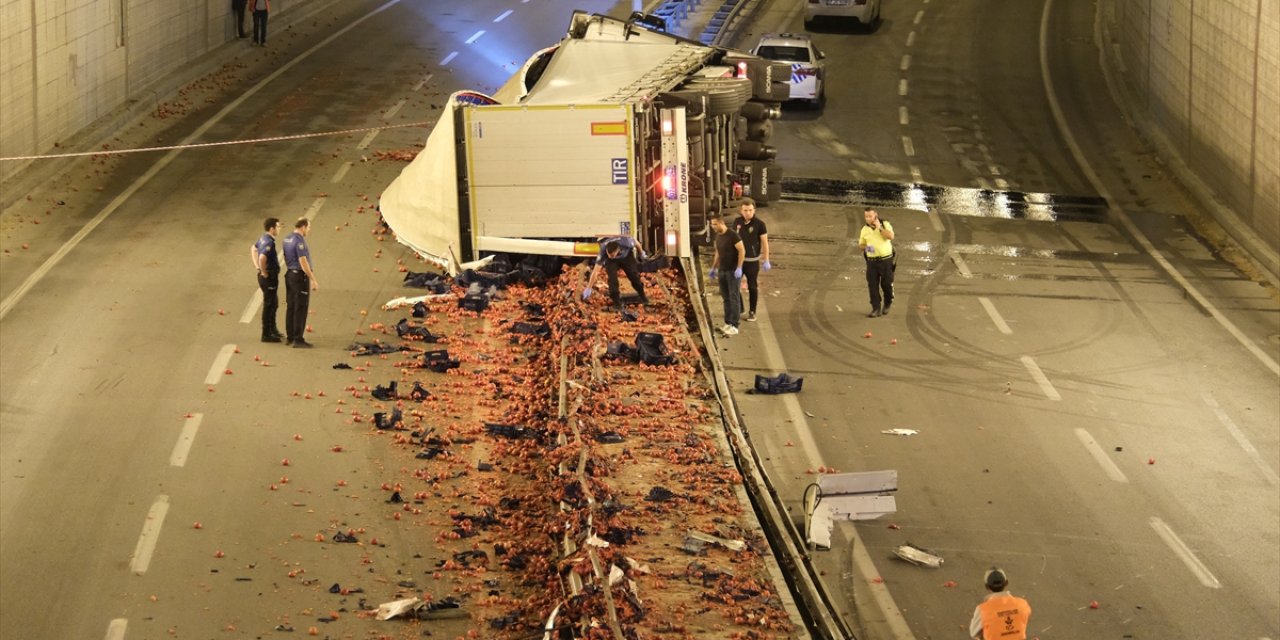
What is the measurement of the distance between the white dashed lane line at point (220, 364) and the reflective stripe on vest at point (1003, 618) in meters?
10.7

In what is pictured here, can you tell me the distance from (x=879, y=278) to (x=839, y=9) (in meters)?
22.4

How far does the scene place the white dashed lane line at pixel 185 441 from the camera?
58.1ft

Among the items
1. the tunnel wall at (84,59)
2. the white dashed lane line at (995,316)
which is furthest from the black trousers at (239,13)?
the white dashed lane line at (995,316)

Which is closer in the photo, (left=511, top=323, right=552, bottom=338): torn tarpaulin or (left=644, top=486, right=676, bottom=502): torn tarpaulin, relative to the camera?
(left=644, top=486, right=676, bottom=502): torn tarpaulin

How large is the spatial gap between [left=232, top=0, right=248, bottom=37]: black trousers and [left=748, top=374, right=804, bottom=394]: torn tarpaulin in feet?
81.7

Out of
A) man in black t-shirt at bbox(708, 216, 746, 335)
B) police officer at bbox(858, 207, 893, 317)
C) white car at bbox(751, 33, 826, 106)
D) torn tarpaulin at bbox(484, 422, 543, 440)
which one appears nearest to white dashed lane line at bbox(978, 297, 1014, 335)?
police officer at bbox(858, 207, 893, 317)

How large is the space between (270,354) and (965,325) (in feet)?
31.6

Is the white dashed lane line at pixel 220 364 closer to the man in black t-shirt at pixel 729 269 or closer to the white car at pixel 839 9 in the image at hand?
the man in black t-shirt at pixel 729 269

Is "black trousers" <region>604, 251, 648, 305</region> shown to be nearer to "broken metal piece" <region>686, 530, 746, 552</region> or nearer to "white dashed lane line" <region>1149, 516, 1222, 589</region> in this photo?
"broken metal piece" <region>686, 530, 746, 552</region>

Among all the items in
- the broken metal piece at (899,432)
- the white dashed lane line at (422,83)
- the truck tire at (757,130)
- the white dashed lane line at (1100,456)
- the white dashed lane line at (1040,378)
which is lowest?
the white dashed lane line at (1100,456)

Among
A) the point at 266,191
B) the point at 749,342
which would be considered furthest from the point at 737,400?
the point at 266,191

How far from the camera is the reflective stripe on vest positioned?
40.8 feet

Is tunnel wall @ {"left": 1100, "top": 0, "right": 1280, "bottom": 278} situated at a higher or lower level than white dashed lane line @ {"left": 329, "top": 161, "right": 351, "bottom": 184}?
higher

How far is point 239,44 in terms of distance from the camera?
4153 cm
